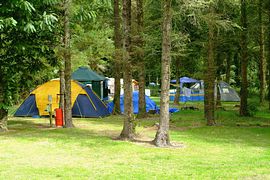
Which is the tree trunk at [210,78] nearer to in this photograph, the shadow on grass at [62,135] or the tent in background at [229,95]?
the shadow on grass at [62,135]

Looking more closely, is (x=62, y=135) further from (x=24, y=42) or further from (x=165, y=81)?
(x=165, y=81)

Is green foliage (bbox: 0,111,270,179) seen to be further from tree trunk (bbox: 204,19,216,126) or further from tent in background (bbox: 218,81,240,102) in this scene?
tent in background (bbox: 218,81,240,102)

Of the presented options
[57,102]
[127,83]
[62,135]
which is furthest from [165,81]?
[57,102]

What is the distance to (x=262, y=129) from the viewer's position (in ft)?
39.4

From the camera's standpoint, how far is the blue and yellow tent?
15938 millimetres

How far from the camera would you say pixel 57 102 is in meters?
15.9

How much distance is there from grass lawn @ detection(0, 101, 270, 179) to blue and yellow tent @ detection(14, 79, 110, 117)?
4223mm

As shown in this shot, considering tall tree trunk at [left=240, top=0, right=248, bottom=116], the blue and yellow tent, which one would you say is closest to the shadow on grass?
the blue and yellow tent

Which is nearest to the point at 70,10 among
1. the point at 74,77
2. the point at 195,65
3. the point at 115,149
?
the point at 115,149

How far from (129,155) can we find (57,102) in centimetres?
902

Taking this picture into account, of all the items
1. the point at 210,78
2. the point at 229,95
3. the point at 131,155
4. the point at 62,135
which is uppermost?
the point at 210,78

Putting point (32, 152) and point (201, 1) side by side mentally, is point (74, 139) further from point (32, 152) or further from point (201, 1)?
point (201, 1)

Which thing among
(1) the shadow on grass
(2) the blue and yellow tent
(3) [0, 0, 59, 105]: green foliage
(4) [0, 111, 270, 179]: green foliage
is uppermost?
(3) [0, 0, 59, 105]: green foliage

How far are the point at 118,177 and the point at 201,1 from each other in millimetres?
4925
